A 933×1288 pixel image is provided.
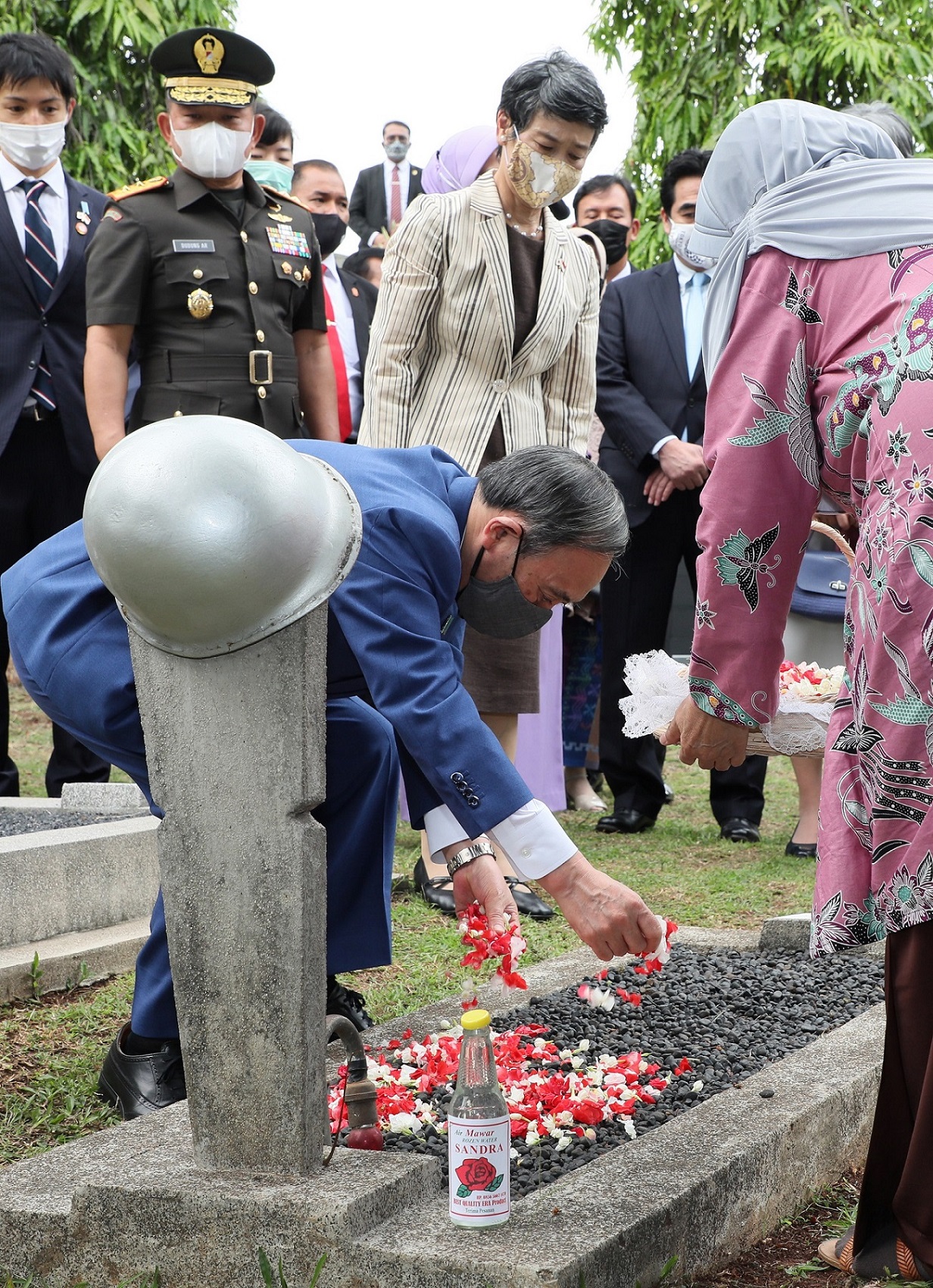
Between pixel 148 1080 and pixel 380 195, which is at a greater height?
pixel 380 195

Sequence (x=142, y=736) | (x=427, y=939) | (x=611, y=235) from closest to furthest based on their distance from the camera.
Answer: (x=142, y=736) → (x=427, y=939) → (x=611, y=235)

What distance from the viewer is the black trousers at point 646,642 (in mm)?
6652

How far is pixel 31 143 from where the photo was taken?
18.7ft

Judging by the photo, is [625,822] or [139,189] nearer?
[139,189]

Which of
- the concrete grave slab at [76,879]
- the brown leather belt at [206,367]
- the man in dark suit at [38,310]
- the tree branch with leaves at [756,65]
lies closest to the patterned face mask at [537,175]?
the brown leather belt at [206,367]

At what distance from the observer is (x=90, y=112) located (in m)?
14.1

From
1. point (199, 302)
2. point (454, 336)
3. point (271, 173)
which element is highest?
point (271, 173)

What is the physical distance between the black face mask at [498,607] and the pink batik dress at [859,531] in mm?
405

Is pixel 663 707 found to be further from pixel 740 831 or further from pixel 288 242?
pixel 740 831

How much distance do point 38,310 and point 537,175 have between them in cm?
199

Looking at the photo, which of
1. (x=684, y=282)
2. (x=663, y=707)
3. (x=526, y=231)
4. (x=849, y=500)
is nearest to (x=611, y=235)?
(x=684, y=282)

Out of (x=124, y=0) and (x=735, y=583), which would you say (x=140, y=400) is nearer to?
(x=735, y=583)

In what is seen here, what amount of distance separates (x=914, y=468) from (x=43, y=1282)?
194 centimetres

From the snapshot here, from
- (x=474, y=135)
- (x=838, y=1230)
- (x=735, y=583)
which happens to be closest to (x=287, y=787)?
(x=735, y=583)
